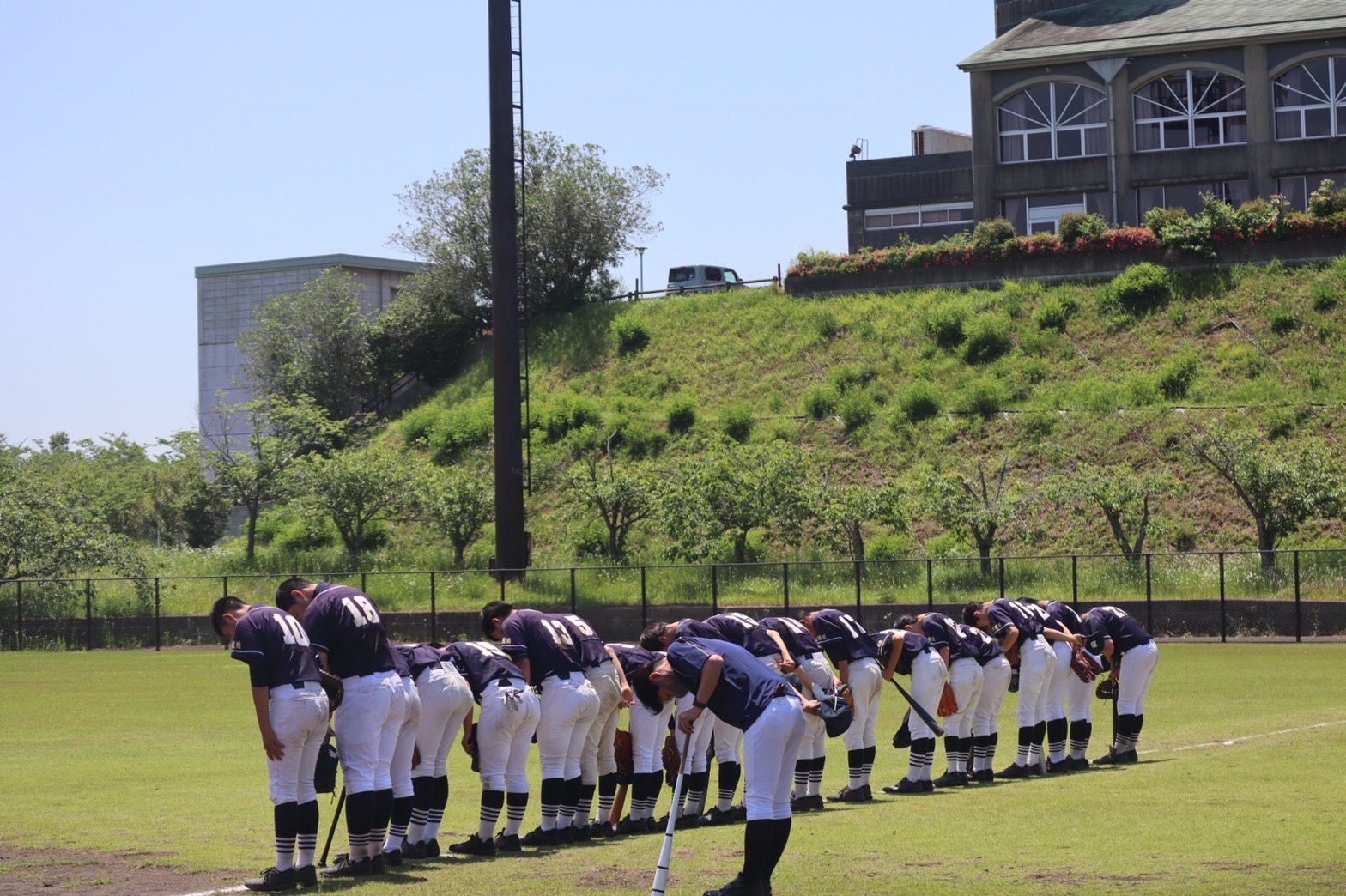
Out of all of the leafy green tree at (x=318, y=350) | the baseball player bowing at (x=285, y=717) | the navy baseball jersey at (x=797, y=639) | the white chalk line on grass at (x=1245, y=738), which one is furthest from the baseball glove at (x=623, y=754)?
the leafy green tree at (x=318, y=350)

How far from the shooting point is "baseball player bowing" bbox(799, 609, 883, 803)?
50.1 feet

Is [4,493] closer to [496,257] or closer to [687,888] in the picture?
[496,257]

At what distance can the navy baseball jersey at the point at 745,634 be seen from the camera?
14.1m

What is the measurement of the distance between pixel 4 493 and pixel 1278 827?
138 feet

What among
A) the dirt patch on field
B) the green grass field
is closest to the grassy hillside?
the green grass field

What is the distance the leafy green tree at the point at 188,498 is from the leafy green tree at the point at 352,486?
18.4ft

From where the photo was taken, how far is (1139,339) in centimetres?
5228

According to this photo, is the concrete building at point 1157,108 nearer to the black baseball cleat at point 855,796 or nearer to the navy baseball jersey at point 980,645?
the navy baseball jersey at point 980,645

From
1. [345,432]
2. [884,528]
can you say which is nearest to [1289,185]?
[884,528]

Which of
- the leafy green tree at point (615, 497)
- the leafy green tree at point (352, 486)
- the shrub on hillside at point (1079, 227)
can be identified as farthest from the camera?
the shrub on hillside at point (1079, 227)

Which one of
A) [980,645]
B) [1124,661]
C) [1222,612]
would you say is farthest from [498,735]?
[1222,612]

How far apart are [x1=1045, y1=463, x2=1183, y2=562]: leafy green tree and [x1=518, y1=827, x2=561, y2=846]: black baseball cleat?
3052cm

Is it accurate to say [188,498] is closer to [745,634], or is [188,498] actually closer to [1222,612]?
[1222,612]

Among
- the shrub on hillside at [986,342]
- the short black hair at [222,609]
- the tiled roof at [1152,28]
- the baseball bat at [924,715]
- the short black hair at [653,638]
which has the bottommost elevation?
the baseball bat at [924,715]
